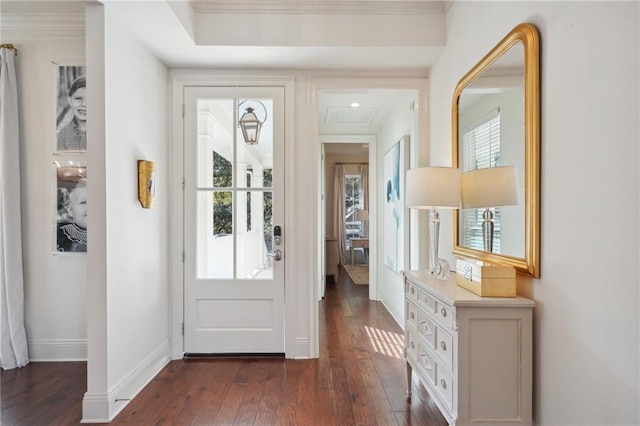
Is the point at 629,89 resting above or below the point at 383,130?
below

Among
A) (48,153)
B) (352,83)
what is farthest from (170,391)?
(352,83)

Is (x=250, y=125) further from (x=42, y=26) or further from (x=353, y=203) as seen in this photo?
(x=353, y=203)

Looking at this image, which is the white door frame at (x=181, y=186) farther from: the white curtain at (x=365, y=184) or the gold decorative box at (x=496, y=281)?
the white curtain at (x=365, y=184)

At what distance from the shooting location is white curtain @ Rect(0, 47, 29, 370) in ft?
7.97

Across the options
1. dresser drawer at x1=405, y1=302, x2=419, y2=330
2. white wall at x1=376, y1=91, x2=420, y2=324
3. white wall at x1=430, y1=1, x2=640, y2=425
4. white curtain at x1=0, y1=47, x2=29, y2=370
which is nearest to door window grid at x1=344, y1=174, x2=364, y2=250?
white wall at x1=376, y1=91, x2=420, y2=324

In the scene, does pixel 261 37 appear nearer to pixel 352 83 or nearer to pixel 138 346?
Answer: pixel 352 83

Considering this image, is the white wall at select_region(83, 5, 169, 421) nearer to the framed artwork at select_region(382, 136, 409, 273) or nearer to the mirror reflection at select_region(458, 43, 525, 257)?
the mirror reflection at select_region(458, 43, 525, 257)

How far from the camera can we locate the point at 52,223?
2.55m

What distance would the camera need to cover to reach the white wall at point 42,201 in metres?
2.54

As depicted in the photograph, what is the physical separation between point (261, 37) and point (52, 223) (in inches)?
85.6

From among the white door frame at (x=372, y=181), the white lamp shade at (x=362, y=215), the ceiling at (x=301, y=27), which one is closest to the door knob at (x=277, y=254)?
the ceiling at (x=301, y=27)

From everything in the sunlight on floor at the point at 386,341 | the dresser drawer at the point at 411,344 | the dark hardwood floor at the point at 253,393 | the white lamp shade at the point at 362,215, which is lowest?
the sunlight on floor at the point at 386,341

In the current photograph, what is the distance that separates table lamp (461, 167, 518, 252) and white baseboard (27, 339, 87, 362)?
10.1 feet

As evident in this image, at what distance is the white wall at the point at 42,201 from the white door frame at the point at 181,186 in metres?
0.69
